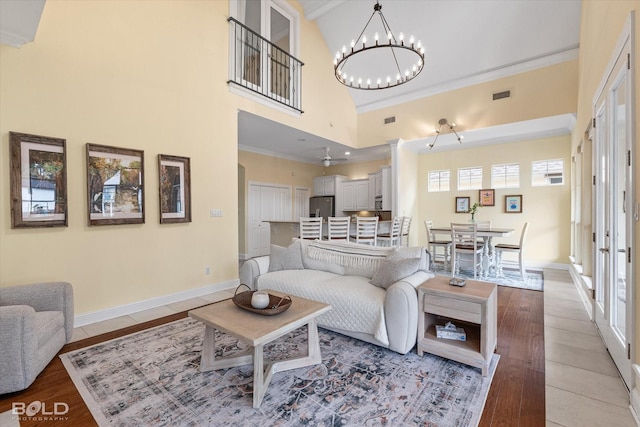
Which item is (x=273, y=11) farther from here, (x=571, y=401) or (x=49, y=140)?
(x=571, y=401)

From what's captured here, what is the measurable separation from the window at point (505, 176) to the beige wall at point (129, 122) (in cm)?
503

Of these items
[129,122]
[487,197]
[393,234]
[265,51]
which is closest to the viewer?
[129,122]

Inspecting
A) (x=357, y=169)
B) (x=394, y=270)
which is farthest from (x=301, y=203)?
(x=394, y=270)

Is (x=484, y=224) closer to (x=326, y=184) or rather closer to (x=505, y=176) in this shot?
(x=505, y=176)

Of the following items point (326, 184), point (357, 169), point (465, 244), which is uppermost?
point (357, 169)

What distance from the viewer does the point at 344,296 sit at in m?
2.52

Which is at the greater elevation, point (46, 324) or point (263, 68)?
point (263, 68)

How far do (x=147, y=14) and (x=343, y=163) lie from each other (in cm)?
604

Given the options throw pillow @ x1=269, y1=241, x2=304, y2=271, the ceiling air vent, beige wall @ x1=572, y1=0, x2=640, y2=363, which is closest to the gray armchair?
throw pillow @ x1=269, y1=241, x2=304, y2=271

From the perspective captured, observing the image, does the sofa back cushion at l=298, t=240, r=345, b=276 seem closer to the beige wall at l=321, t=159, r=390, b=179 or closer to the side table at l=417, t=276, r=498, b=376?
the side table at l=417, t=276, r=498, b=376

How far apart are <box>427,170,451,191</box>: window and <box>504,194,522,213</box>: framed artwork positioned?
123cm

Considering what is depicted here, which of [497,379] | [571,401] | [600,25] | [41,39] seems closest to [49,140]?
[41,39]

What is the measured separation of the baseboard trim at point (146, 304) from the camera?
2.97 meters

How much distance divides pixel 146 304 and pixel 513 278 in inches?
222
